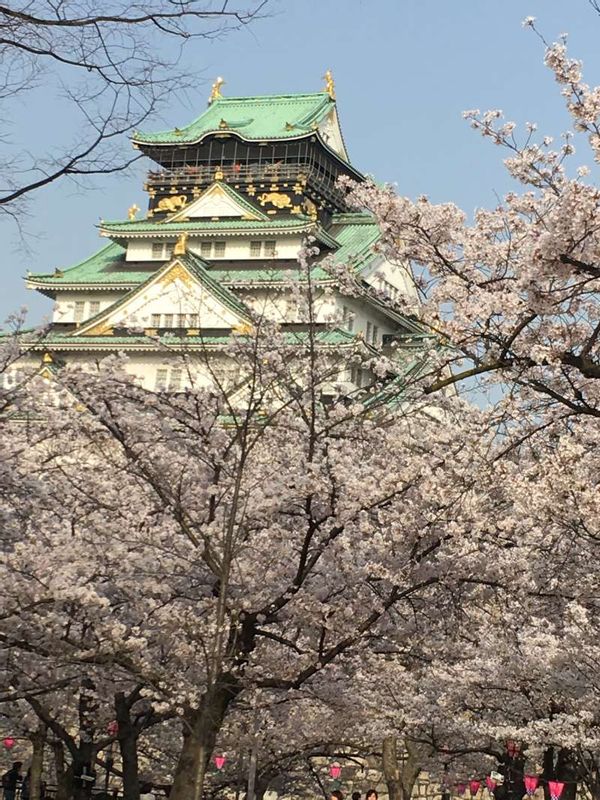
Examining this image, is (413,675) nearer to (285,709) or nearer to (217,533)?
(285,709)

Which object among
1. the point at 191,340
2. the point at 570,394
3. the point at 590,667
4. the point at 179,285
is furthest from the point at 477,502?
the point at 179,285

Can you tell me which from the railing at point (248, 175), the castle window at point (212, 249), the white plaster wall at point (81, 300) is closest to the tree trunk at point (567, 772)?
the white plaster wall at point (81, 300)

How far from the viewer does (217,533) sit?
14.0 m

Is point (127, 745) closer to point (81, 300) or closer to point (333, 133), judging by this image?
point (81, 300)

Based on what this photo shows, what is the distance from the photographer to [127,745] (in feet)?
55.8

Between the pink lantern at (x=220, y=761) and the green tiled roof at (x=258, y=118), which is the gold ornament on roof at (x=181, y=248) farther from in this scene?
the pink lantern at (x=220, y=761)

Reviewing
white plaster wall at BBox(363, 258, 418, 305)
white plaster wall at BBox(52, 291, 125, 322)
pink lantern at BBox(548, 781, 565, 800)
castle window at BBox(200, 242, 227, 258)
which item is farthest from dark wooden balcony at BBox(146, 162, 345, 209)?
pink lantern at BBox(548, 781, 565, 800)

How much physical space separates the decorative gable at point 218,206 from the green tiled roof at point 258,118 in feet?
11.8

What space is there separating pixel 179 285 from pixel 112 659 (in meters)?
34.1

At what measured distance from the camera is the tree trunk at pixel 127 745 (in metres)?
16.8

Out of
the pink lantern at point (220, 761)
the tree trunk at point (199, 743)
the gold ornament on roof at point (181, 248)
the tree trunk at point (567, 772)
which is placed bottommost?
the tree trunk at point (199, 743)

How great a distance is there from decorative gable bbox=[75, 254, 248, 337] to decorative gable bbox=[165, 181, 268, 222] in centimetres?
482

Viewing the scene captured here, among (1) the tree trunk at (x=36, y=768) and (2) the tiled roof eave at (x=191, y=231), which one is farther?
(2) the tiled roof eave at (x=191, y=231)

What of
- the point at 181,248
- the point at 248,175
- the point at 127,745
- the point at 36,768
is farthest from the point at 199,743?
the point at 248,175
